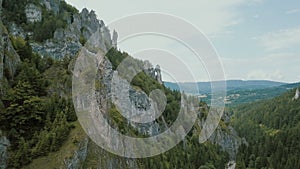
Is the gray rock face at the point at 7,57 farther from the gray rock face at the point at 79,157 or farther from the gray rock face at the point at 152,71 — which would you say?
the gray rock face at the point at 152,71

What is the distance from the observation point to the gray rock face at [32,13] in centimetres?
6206

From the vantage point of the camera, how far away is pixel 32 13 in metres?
62.8

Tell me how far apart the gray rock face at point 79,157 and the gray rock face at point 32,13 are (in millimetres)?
42637

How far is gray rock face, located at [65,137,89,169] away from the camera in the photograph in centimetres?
2381

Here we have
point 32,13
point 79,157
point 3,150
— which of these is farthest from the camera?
point 32,13

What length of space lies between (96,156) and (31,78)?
27.4 ft

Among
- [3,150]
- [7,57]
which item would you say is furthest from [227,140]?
[3,150]

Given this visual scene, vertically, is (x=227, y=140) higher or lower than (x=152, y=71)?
lower

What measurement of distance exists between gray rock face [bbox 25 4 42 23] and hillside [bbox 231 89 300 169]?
51061mm

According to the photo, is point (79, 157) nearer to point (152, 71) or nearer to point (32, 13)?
point (32, 13)

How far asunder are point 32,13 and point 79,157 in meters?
44.8

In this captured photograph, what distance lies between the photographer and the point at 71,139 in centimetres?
2534

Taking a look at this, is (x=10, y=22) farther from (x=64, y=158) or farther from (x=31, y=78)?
(x=64, y=158)

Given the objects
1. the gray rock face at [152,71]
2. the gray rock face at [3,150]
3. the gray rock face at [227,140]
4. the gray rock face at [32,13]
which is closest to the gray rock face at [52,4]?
the gray rock face at [32,13]
